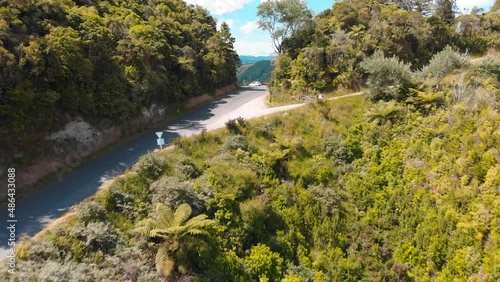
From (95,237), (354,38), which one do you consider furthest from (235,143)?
(354,38)

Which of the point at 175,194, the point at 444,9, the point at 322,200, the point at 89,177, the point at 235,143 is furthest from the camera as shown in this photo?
the point at 444,9

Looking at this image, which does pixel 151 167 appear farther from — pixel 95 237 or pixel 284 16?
pixel 284 16

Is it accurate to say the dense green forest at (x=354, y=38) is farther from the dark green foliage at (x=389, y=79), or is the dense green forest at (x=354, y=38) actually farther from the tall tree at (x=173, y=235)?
the tall tree at (x=173, y=235)

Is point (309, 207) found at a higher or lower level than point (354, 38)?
lower

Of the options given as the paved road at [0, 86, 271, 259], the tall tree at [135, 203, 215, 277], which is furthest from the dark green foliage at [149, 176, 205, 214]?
the paved road at [0, 86, 271, 259]

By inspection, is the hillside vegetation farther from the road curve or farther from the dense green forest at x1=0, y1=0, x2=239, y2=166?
the dense green forest at x1=0, y1=0, x2=239, y2=166

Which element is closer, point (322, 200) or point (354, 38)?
point (322, 200)

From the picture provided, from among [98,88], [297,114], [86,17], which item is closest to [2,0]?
[86,17]
